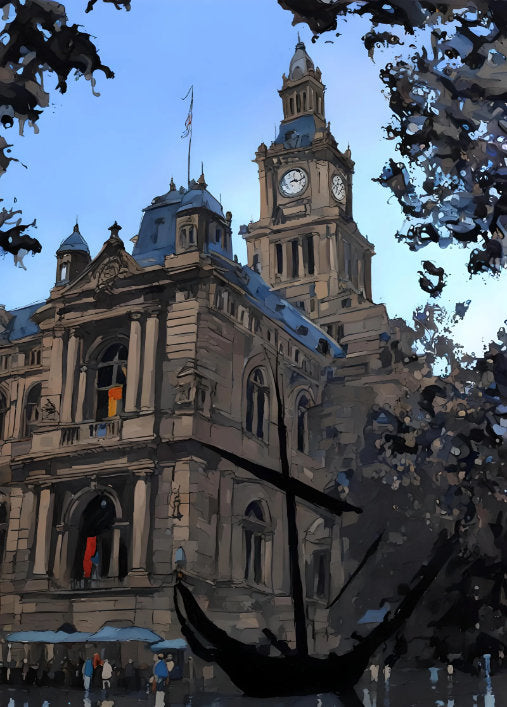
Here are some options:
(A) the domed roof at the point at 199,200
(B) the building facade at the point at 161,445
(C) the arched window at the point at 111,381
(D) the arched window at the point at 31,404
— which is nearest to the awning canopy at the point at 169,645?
(B) the building facade at the point at 161,445

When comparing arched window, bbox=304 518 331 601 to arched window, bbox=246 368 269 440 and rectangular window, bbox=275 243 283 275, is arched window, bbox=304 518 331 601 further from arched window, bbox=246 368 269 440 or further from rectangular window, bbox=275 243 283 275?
rectangular window, bbox=275 243 283 275

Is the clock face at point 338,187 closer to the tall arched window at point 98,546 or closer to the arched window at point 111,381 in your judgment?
the arched window at point 111,381

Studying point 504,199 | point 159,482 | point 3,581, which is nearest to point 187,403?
point 159,482

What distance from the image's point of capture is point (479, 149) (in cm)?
1169

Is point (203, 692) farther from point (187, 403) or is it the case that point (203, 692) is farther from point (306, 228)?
point (306, 228)

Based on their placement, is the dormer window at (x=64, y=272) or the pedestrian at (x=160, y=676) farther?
the dormer window at (x=64, y=272)

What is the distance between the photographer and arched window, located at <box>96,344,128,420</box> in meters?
28.8

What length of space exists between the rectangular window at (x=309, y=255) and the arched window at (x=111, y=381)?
81.8 feet

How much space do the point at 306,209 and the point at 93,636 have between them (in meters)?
33.4

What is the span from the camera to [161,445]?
89.8 feet

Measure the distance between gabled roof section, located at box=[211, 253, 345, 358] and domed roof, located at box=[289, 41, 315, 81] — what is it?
2220 centimetres

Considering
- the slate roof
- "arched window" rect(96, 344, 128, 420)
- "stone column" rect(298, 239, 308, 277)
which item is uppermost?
the slate roof

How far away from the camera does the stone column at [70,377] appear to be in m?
29.0

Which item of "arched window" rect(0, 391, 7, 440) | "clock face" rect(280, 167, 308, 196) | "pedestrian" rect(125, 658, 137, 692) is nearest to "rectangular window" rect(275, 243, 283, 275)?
"clock face" rect(280, 167, 308, 196)
